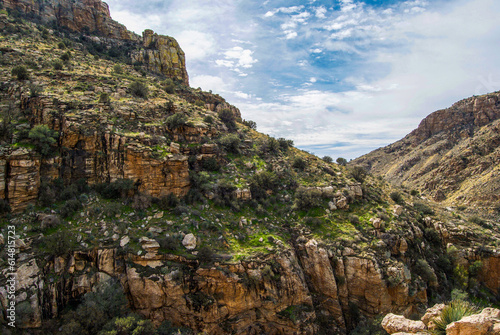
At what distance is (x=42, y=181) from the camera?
1424 cm

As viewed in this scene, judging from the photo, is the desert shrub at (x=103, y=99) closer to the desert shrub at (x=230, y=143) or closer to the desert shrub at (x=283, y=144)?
the desert shrub at (x=230, y=143)

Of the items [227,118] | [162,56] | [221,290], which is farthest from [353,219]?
[162,56]

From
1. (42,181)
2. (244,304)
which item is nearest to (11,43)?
(42,181)

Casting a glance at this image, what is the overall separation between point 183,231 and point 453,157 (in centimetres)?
5792

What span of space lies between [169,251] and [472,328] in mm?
12862

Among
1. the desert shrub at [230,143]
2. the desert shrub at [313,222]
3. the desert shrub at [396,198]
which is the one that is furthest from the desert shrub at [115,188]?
the desert shrub at [396,198]

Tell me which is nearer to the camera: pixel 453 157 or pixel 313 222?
pixel 313 222

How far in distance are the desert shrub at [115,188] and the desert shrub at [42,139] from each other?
3.77 meters

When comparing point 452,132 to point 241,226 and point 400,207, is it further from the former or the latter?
point 241,226

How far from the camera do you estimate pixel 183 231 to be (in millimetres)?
14258

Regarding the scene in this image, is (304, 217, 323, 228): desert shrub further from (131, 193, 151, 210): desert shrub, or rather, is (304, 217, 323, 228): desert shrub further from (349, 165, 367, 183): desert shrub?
(131, 193, 151, 210): desert shrub

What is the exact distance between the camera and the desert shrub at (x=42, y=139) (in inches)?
573

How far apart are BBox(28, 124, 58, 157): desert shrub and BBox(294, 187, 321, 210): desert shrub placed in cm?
1847

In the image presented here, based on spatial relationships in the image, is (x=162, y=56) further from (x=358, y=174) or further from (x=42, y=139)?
(x=358, y=174)
